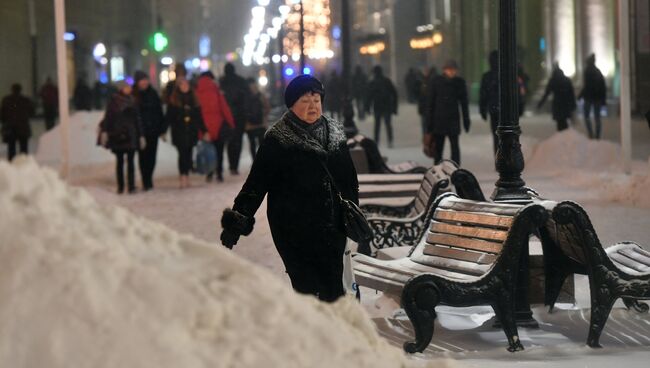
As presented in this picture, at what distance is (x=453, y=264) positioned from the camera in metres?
8.10

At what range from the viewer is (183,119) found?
20234 mm

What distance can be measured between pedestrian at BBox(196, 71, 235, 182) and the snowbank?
15.8 ft

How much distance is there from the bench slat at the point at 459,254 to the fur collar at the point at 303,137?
4.67 feet

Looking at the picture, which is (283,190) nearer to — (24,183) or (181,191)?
(24,183)

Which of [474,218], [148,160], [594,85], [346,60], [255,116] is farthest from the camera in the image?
[594,85]

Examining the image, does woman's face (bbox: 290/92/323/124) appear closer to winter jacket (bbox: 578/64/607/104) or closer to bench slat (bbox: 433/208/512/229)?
bench slat (bbox: 433/208/512/229)

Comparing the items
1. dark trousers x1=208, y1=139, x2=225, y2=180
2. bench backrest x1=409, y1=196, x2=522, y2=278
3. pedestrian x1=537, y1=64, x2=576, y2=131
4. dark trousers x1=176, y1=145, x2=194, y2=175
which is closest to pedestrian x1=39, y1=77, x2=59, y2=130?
pedestrian x1=537, y1=64, x2=576, y2=131

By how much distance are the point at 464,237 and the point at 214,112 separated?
42.8ft

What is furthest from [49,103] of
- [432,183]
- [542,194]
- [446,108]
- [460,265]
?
[460,265]

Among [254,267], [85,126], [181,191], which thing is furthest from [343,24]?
[254,267]

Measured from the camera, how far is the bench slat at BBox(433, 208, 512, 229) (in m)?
7.83

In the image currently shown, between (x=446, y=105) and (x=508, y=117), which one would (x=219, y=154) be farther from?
(x=508, y=117)

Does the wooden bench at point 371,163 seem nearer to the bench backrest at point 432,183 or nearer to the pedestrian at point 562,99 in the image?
the bench backrest at point 432,183

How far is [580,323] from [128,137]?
37.7 ft
